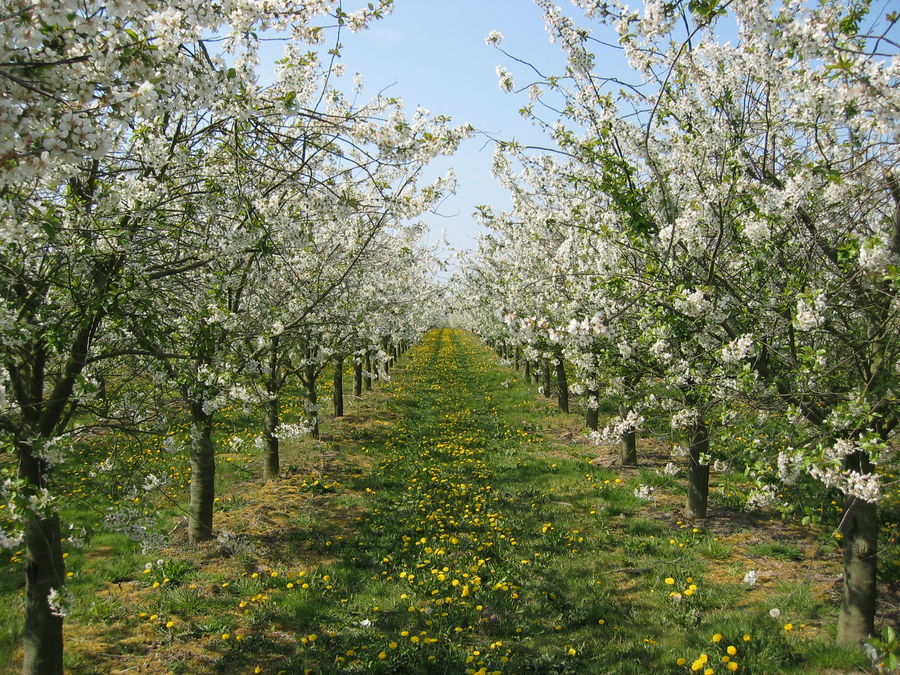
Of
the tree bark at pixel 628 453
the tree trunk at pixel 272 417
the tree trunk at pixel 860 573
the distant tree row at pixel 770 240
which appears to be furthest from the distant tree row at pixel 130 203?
the tree bark at pixel 628 453

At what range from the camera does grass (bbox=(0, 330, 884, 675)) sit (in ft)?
15.2

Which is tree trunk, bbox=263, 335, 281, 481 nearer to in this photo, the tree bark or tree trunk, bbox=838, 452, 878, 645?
tree trunk, bbox=838, 452, 878, 645

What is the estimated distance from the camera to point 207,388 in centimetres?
515

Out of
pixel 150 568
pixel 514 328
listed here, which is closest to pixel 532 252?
pixel 514 328

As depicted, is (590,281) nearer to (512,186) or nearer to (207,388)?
(512,186)

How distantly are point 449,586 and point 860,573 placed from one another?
3.91 m

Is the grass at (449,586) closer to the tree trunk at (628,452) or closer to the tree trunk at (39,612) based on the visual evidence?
the tree trunk at (628,452)

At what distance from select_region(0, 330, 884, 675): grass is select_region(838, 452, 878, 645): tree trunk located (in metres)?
0.27

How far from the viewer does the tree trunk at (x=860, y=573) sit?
14.5ft

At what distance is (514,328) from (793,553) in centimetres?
513

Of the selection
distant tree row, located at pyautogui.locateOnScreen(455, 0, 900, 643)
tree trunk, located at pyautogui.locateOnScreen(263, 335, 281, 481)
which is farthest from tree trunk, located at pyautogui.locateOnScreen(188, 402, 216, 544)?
distant tree row, located at pyautogui.locateOnScreen(455, 0, 900, 643)

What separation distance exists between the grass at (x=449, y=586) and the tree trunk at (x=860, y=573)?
0.27m

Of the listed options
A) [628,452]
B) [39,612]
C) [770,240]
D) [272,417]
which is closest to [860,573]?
[770,240]

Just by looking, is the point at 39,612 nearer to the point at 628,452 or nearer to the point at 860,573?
the point at 860,573
